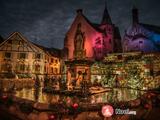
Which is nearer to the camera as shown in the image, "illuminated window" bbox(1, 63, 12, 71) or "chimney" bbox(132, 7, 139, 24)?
"illuminated window" bbox(1, 63, 12, 71)

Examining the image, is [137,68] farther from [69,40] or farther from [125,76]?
[69,40]

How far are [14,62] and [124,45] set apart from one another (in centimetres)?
2780

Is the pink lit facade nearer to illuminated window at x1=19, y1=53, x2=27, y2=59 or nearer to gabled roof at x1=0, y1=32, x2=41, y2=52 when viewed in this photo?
gabled roof at x1=0, y1=32, x2=41, y2=52

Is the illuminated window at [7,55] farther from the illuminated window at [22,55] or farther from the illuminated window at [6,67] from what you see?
the illuminated window at [22,55]

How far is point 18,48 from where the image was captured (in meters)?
47.0

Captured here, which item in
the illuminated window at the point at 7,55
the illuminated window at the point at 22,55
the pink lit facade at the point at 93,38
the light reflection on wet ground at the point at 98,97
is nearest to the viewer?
the light reflection on wet ground at the point at 98,97

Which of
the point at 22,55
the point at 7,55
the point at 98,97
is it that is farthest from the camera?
the point at 22,55

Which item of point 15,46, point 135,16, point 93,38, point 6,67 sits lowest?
point 6,67

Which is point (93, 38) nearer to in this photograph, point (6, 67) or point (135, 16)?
point (135, 16)

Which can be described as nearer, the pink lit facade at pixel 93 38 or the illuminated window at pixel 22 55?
the illuminated window at pixel 22 55

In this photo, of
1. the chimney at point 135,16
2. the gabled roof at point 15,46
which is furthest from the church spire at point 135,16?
the gabled roof at point 15,46

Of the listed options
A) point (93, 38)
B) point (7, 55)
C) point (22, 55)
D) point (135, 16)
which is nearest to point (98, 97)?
point (22, 55)

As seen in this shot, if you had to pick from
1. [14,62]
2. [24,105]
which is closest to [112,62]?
[14,62]

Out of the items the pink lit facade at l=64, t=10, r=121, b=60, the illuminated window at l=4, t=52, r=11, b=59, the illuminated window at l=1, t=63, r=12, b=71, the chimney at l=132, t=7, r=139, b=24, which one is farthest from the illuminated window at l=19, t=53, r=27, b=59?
the chimney at l=132, t=7, r=139, b=24
